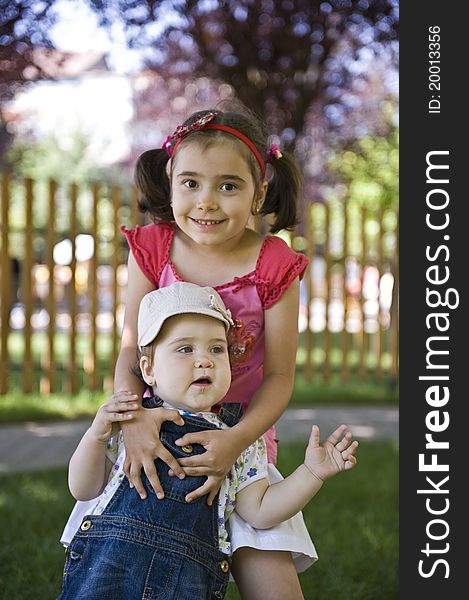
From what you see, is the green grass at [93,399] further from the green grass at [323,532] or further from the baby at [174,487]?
the baby at [174,487]

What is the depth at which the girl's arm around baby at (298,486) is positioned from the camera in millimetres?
2236

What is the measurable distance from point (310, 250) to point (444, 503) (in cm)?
721

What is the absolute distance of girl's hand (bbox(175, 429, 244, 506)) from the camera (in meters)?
2.21

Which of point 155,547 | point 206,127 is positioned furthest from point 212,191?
point 155,547

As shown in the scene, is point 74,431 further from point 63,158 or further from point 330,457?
point 63,158

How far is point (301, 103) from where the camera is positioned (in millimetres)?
9938

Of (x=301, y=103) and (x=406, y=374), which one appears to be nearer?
(x=406, y=374)

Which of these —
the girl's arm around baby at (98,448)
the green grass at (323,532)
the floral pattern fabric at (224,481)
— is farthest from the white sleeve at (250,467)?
the green grass at (323,532)

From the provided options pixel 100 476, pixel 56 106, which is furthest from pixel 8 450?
pixel 56 106

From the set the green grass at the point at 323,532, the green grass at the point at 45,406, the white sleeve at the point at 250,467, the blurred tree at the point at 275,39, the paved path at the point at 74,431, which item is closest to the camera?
the white sleeve at the point at 250,467

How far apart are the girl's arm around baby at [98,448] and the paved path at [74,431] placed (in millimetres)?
2909

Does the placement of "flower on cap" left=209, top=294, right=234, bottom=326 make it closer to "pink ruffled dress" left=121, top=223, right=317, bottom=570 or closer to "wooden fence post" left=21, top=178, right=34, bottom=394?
"pink ruffled dress" left=121, top=223, right=317, bottom=570

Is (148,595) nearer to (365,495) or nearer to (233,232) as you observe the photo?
(233,232)

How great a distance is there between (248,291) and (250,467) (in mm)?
→ 453
